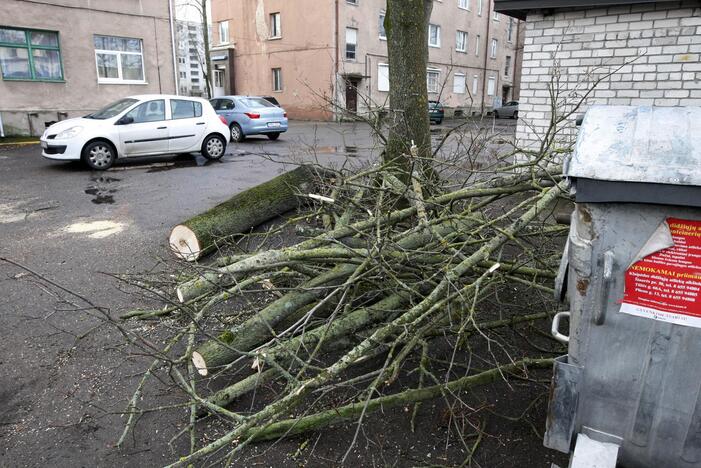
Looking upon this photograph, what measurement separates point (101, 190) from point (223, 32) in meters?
28.8

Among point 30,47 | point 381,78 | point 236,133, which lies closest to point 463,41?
point 381,78

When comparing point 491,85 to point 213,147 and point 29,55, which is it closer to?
point 29,55

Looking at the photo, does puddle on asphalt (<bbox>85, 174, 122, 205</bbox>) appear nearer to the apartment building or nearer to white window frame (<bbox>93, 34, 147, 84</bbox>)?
white window frame (<bbox>93, 34, 147, 84</bbox>)

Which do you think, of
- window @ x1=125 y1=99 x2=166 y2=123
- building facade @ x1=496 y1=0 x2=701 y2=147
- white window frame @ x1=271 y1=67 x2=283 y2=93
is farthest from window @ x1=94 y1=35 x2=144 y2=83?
building facade @ x1=496 y1=0 x2=701 y2=147

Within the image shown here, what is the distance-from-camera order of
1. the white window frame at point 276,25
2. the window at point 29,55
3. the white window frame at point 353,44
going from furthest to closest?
the white window frame at point 276,25 → the white window frame at point 353,44 → the window at point 29,55

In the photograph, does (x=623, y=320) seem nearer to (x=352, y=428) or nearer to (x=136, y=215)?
(x=352, y=428)

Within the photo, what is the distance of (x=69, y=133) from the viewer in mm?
10734

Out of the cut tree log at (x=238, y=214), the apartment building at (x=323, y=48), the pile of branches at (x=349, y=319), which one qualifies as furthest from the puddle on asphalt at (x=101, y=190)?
the apartment building at (x=323, y=48)

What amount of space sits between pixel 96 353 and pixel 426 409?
246 centimetres

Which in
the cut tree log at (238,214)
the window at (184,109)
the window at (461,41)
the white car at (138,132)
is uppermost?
the window at (461,41)

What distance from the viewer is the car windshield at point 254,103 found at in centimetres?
1727

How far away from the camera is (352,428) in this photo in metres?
3.03

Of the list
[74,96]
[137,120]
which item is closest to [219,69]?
[74,96]

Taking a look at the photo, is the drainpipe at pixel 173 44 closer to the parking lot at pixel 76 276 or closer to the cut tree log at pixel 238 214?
the parking lot at pixel 76 276
